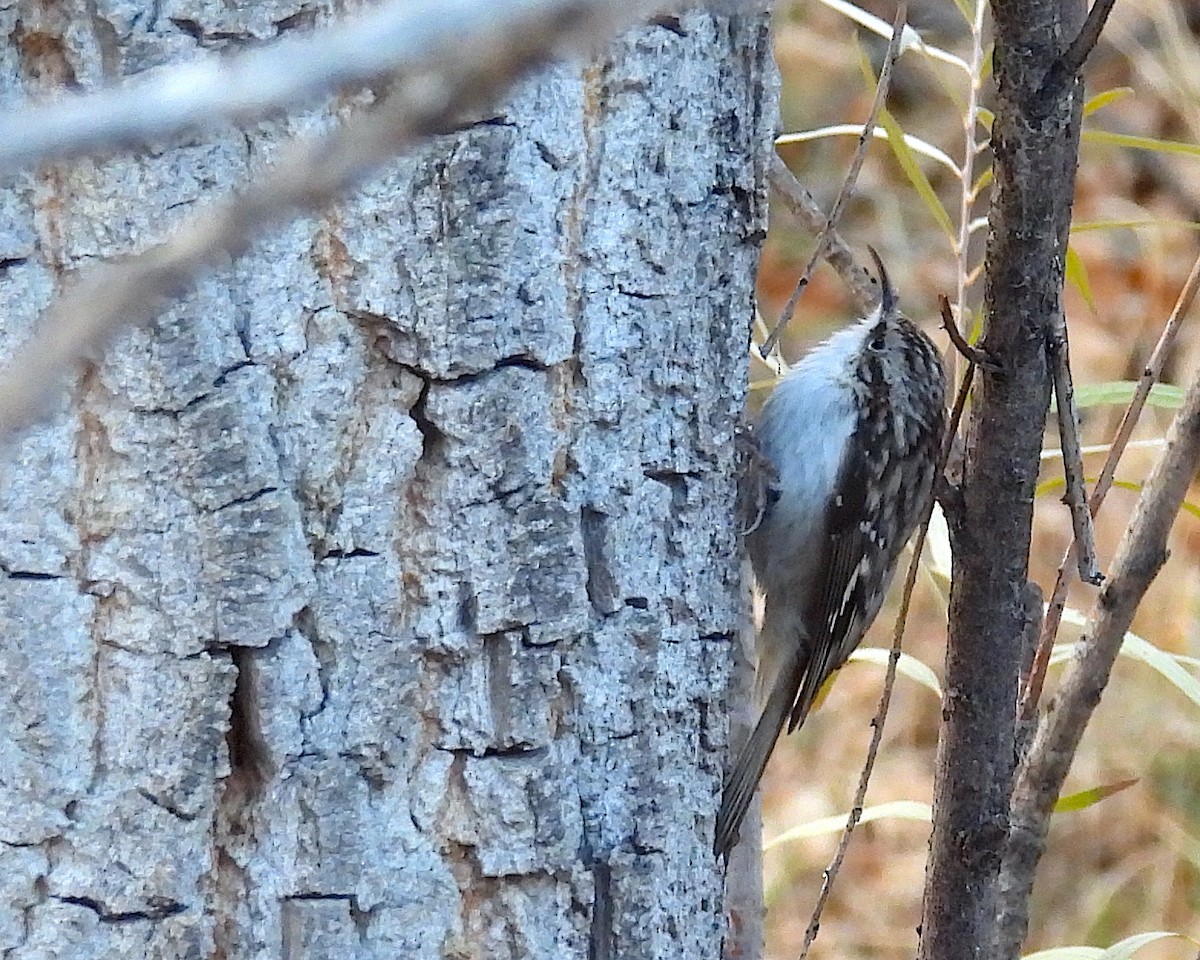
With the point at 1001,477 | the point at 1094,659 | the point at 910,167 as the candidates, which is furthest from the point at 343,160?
the point at 910,167

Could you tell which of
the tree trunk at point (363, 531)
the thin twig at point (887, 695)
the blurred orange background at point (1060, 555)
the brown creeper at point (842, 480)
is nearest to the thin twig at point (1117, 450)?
the thin twig at point (887, 695)

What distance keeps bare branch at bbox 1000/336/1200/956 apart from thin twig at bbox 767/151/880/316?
41 centimetres

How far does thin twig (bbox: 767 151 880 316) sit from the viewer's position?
1776mm

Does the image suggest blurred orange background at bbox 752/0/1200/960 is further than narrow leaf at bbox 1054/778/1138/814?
Yes

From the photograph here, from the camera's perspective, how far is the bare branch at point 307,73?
369mm

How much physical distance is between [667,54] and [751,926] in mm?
966

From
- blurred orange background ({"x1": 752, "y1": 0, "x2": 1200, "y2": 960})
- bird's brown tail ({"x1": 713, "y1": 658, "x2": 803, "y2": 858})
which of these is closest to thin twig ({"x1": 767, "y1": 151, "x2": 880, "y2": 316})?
bird's brown tail ({"x1": 713, "y1": 658, "x2": 803, "y2": 858})

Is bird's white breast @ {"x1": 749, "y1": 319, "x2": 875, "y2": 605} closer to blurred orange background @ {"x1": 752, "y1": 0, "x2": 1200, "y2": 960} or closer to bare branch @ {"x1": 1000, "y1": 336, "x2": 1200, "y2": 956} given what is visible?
bare branch @ {"x1": 1000, "y1": 336, "x2": 1200, "y2": 956}

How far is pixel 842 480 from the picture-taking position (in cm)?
228

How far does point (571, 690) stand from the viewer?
1.29m

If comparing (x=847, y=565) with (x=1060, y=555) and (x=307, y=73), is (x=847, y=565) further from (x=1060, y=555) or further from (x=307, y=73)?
(x=1060, y=555)

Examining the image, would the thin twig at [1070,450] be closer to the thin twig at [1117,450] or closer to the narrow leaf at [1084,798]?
the thin twig at [1117,450]

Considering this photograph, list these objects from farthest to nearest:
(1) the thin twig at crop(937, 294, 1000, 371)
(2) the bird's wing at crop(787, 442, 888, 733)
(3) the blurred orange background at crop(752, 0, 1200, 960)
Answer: (3) the blurred orange background at crop(752, 0, 1200, 960) → (2) the bird's wing at crop(787, 442, 888, 733) → (1) the thin twig at crop(937, 294, 1000, 371)

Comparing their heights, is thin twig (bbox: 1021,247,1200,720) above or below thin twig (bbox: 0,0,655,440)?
above
